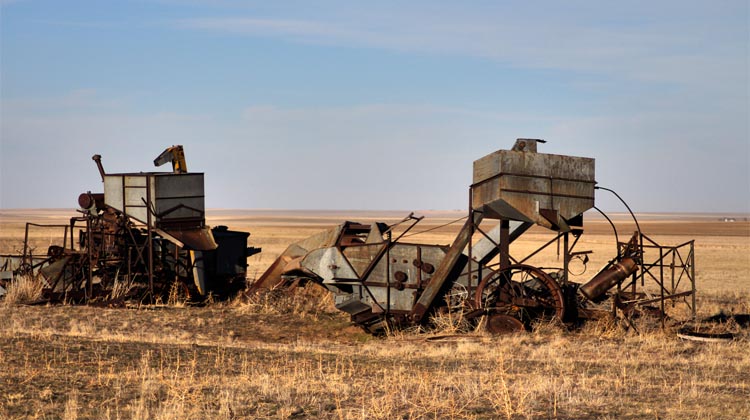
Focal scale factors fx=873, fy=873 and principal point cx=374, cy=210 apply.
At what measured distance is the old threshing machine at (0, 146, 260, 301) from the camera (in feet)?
72.0

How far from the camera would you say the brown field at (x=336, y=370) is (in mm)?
9977

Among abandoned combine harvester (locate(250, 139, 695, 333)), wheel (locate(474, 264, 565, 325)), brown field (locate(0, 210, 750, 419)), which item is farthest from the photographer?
abandoned combine harvester (locate(250, 139, 695, 333))

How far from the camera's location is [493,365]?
1334cm

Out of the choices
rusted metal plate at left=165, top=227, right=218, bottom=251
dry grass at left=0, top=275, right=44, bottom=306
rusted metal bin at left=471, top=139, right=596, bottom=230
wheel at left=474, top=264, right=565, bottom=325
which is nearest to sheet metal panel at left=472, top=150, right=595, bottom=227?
rusted metal bin at left=471, top=139, right=596, bottom=230

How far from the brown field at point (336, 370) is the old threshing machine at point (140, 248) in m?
2.08

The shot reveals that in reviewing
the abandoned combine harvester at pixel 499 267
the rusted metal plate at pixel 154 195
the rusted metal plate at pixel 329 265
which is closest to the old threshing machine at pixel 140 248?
the rusted metal plate at pixel 154 195

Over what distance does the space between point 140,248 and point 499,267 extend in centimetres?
972

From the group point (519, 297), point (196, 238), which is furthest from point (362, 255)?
point (196, 238)

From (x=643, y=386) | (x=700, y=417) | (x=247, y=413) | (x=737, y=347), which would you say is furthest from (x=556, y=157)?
(x=247, y=413)

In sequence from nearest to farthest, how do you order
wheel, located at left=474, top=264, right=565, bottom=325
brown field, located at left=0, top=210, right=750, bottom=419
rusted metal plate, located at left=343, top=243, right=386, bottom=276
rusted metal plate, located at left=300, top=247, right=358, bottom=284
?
1. brown field, located at left=0, top=210, right=750, bottom=419
2. wheel, located at left=474, top=264, right=565, bottom=325
3. rusted metal plate, located at left=343, top=243, right=386, bottom=276
4. rusted metal plate, located at left=300, top=247, right=358, bottom=284

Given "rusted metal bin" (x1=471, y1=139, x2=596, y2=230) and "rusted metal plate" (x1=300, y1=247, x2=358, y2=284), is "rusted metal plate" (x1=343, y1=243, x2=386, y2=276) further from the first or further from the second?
"rusted metal bin" (x1=471, y1=139, x2=596, y2=230)

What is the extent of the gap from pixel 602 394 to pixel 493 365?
8.52 feet

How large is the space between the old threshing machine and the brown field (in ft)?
6.84

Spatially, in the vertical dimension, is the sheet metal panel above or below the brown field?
above
